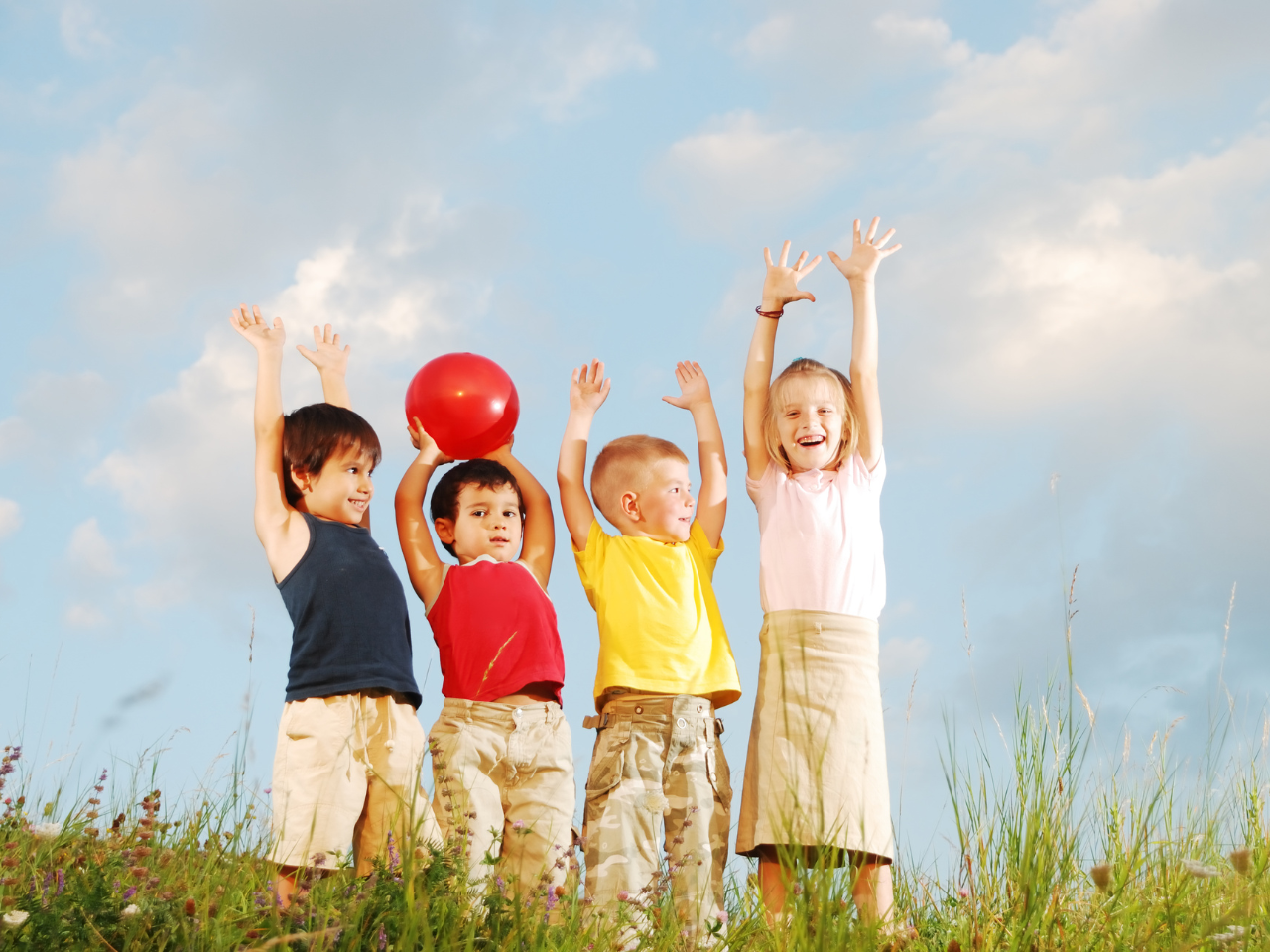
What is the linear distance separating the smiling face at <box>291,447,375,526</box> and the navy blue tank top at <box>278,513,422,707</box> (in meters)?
0.14

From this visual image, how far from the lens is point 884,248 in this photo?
6.19 meters

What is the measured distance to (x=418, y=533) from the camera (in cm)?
595

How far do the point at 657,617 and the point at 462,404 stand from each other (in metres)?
1.50

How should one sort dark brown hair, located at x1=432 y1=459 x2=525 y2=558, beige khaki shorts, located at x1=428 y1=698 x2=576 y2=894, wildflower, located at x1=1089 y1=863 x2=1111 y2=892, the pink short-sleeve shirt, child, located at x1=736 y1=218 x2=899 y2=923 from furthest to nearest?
dark brown hair, located at x1=432 y1=459 x2=525 y2=558, the pink short-sleeve shirt, beige khaki shorts, located at x1=428 y1=698 x2=576 y2=894, child, located at x1=736 y1=218 x2=899 y2=923, wildflower, located at x1=1089 y1=863 x2=1111 y2=892

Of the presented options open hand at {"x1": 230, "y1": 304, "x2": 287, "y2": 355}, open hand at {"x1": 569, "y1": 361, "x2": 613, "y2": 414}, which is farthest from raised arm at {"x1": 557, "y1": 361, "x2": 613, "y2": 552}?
open hand at {"x1": 230, "y1": 304, "x2": 287, "y2": 355}

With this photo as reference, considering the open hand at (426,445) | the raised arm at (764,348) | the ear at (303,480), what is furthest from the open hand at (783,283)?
the ear at (303,480)

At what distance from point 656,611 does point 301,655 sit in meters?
1.63

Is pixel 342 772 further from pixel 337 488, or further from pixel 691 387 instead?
pixel 691 387

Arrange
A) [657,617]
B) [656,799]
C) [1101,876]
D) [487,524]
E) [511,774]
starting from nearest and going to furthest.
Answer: [1101,876] < [656,799] < [511,774] < [657,617] < [487,524]

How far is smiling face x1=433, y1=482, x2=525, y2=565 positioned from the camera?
582 centimetres

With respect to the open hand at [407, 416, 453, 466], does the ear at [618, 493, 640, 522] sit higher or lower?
lower

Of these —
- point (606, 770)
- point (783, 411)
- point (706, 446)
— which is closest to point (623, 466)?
point (706, 446)

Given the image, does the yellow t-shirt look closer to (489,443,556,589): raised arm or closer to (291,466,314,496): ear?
(489,443,556,589): raised arm

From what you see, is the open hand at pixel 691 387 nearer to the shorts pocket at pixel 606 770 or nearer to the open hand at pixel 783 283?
the open hand at pixel 783 283
